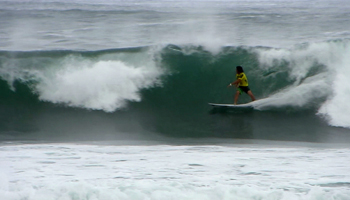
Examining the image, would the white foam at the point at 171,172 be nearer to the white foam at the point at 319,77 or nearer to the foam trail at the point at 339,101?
the foam trail at the point at 339,101

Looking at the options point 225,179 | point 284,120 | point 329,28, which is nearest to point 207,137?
point 284,120

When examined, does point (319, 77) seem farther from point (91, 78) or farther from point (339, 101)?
point (91, 78)

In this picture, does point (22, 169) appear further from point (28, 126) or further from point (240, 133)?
point (240, 133)

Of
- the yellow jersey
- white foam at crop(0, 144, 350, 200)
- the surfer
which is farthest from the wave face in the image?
white foam at crop(0, 144, 350, 200)

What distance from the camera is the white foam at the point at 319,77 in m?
10.0

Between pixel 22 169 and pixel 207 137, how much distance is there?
372 cm

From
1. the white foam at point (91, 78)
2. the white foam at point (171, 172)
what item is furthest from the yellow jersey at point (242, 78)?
the white foam at point (171, 172)

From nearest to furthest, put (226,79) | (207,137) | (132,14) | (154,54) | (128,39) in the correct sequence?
(207,137) → (226,79) → (154,54) → (128,39) → (132,14)

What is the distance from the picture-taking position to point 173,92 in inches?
436

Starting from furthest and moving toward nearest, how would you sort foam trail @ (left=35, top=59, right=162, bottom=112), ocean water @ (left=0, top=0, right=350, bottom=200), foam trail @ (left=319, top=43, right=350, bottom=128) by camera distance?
foam trail @ (left=35, top=59, right=162, bottom=112) < foam trail @ (left=319, top=43, right=350, bottom=128) < ocean water @ (left=0, top=0, right=350, bottom=200)

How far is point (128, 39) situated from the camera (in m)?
15.3

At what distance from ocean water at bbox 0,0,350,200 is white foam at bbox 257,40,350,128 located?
0.03m

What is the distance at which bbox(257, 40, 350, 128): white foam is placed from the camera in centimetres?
1002

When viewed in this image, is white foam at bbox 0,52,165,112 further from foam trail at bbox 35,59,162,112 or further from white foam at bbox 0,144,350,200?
white foam at bbox 0,144,350,200
